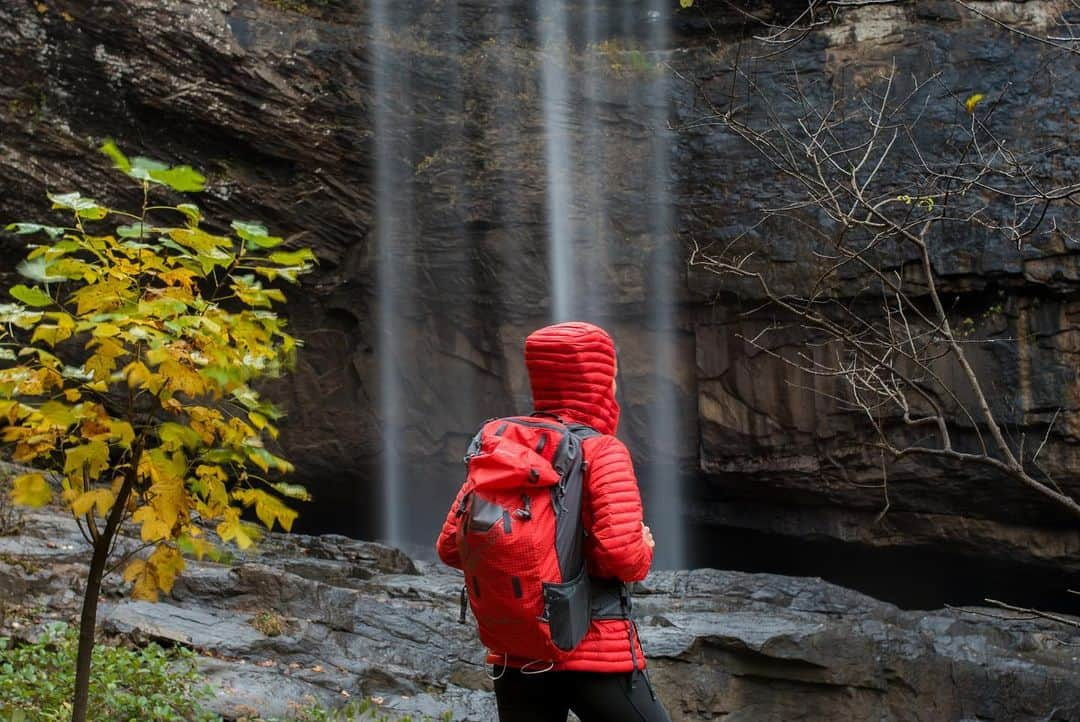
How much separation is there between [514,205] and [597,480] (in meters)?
9.64

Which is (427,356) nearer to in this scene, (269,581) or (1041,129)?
(269,581)

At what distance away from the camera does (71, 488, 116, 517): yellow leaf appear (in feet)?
9.49

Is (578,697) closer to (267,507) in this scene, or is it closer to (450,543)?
(450,543)

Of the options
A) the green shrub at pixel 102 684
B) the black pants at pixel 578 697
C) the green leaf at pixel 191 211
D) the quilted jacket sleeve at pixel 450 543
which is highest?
the green leaf at pixel 191 211

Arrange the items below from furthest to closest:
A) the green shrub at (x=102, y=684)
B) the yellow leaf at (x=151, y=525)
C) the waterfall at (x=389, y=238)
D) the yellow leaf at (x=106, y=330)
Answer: the waterfall at (x=389, y=238)
the green shrub at (x=102, y=684)
the yellow leaf at (x=151, y=525)
the yellow leaf at (x=106, y=330)

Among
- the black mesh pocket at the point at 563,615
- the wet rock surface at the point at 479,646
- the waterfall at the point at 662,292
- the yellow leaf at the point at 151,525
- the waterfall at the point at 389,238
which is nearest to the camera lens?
the black mesh pocket at the point at 563,615

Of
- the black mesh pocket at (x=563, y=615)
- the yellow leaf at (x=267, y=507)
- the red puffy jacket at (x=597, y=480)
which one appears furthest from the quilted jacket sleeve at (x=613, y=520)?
the yellow leaf at (x=267, y=507)

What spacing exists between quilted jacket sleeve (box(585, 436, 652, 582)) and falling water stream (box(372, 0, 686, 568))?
31.0 ft

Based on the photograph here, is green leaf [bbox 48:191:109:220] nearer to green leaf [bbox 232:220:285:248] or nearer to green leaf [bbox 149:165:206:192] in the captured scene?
green leaf [bbox 149:165:206:192]

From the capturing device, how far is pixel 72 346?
11398 millimetres

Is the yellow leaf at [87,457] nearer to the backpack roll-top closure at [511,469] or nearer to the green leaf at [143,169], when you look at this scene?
the green leaf at [143,169]

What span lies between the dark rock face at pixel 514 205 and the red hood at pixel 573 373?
8.85 m

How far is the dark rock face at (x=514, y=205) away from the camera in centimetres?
1062

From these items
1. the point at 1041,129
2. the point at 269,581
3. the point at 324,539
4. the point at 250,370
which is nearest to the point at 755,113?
the point at 1041,129
